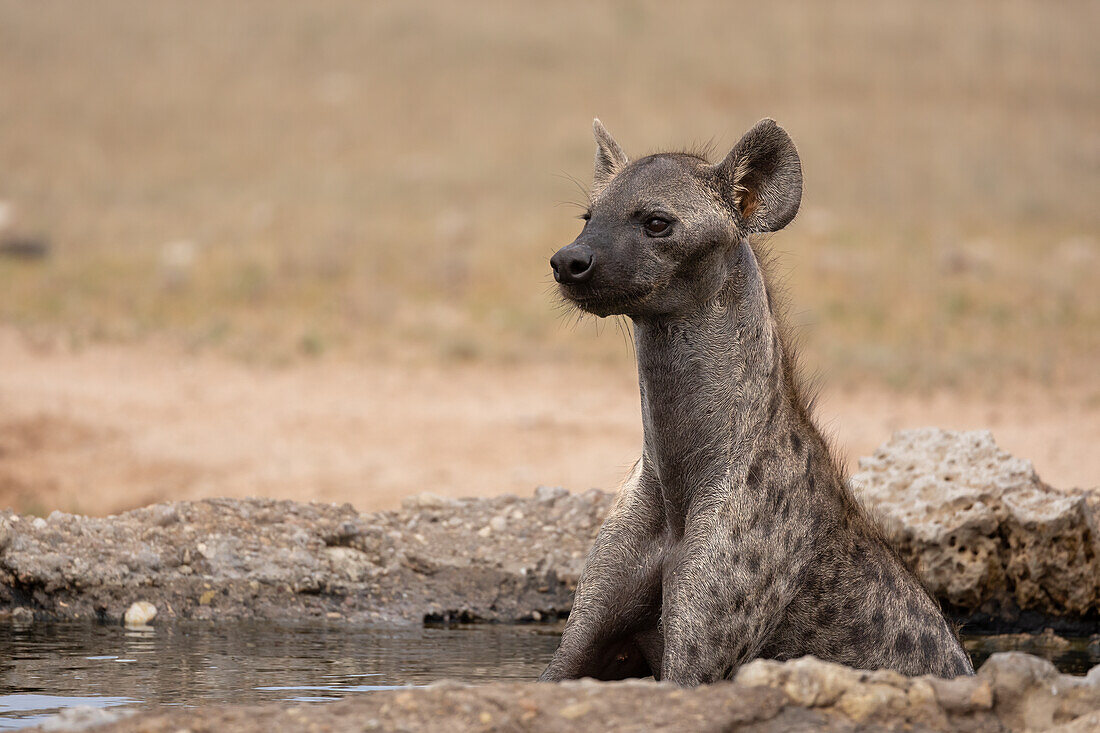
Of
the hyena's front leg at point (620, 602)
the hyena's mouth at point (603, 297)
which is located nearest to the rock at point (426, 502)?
the hyena's front leg at point (620, 602)

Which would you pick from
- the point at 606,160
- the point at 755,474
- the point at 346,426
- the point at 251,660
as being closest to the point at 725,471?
the point at 755,474

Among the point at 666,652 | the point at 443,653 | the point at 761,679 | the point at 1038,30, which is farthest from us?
the point at 1038,30

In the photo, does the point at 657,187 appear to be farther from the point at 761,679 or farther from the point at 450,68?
the point at 450,68

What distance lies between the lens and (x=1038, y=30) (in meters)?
41.9

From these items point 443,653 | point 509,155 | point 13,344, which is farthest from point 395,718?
point 509,155

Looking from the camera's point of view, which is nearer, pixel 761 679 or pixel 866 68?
pixel 761 679

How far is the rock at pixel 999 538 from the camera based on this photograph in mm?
7148

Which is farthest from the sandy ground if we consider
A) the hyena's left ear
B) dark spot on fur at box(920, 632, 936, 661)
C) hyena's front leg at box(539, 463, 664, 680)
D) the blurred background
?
the hyena's left ear

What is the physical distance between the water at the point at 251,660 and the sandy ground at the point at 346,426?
4.94 metres

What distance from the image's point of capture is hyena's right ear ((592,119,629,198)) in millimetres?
5453

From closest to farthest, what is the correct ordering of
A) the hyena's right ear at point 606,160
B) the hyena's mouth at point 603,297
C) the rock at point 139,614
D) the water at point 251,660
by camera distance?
the hyena's mouth at point 603,297, the water at point 251,660, the hyena's right ear at point 606,160, the rock at point 139,614

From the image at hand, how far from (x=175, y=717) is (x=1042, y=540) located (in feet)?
16.2

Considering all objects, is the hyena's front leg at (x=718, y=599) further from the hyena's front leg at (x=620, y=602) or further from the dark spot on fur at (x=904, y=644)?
the dark spot on fur at (x=904, y=644)

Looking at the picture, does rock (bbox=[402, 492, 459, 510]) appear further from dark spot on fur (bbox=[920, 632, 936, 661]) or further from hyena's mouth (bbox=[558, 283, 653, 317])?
dark spot on fur (bbox=[920, 632, 936, 661])
